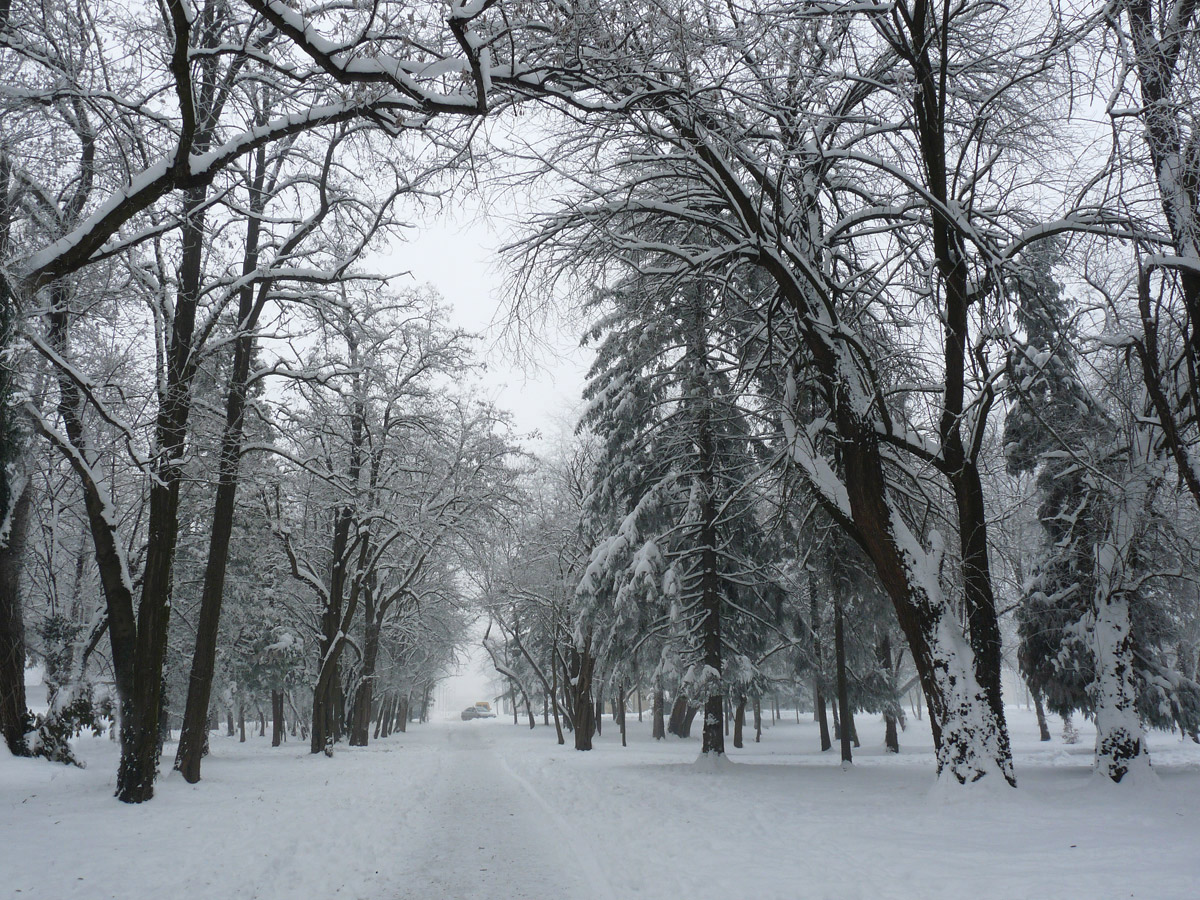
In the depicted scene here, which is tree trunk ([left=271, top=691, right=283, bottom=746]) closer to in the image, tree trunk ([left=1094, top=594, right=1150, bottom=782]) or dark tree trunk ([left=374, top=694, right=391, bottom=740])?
dark tree trunk ([left=374, top=694, right=391, bottom=740])

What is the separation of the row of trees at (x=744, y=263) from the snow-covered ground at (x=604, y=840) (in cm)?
128

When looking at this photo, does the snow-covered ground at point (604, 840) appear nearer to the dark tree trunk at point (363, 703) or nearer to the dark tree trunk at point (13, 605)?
the dark tree trunk at point (13, 605)

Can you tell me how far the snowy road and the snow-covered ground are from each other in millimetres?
36

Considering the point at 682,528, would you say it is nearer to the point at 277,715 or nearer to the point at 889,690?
the point at 889,690

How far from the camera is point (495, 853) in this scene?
7.24 meters

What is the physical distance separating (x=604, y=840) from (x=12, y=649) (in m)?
9.90

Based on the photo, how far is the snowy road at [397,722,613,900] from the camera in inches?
229

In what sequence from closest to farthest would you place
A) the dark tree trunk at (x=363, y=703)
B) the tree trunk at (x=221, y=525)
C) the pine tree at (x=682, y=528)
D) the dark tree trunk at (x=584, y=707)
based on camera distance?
the tree trunk at (x=221, y=525), the pine tree at (x=682, y=528), the dark tree trunk at (x=584, y=707), the dark tree trunk at (x=363, y=703)

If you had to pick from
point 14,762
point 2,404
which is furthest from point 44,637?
point 2,404

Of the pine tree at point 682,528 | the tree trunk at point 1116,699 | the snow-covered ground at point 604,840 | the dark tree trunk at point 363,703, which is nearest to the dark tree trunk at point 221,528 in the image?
the snow-covered ground at point 604,840

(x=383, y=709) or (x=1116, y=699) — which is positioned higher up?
(x=1116, y=699)

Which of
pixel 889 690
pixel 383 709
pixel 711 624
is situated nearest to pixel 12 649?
pixel 711 624

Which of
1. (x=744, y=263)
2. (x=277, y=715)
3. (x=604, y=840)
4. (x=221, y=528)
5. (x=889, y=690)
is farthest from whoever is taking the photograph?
(x=277, y=715)

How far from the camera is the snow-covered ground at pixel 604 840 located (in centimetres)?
554
